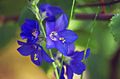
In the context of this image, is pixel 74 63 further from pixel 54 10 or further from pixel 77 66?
pixel 54 10

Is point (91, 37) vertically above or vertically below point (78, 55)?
below

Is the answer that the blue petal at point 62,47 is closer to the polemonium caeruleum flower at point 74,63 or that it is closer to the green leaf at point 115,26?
the polemonium caeruleum flower at point 74,63

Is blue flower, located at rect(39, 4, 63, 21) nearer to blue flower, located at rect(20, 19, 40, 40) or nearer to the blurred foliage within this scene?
blue flower, located at rect(20, 19, 40, 40)

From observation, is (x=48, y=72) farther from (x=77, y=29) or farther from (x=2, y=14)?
(x=2, y=14)

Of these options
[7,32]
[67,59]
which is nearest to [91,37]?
[7,32]

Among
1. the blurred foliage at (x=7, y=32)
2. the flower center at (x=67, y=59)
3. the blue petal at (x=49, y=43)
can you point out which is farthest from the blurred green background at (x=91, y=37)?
the blue petal at (x=49, y=43)

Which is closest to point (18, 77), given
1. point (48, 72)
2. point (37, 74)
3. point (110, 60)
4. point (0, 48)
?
point (37, 74)
